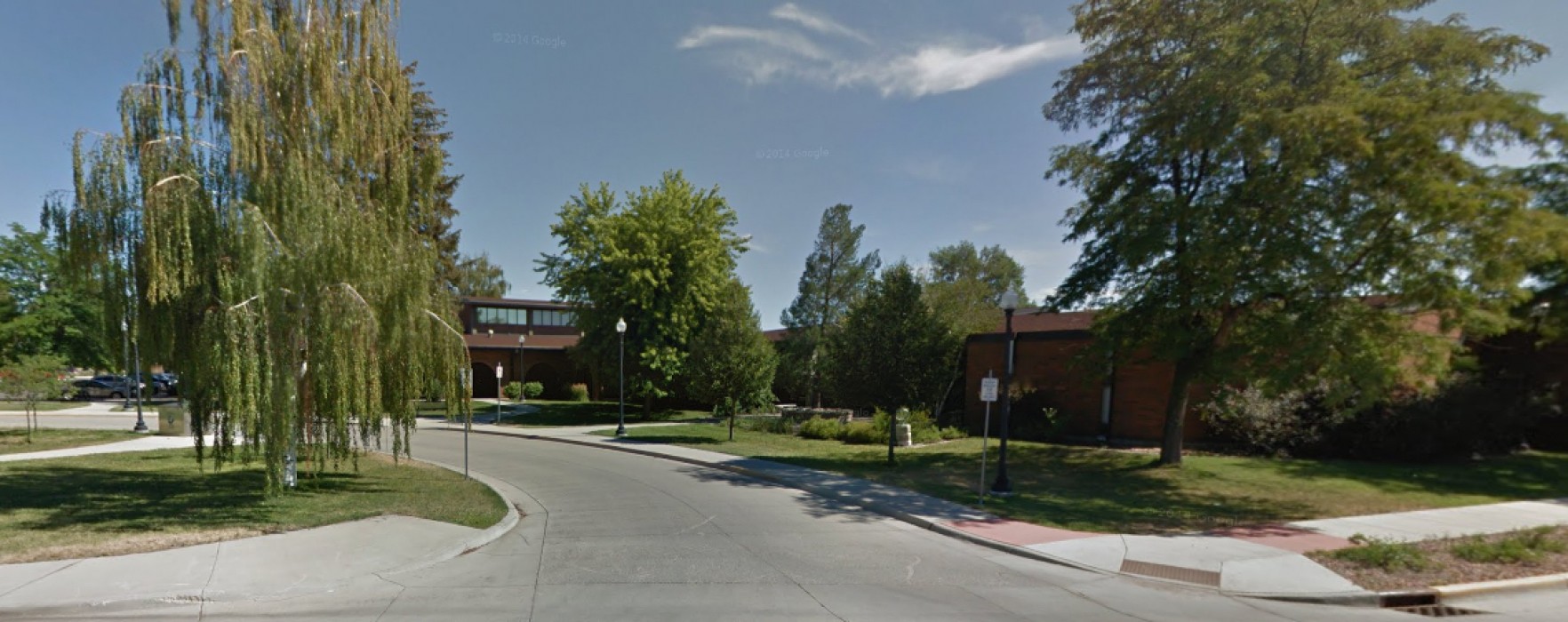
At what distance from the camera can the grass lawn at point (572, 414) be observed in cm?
3161

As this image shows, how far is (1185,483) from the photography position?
15.0 m

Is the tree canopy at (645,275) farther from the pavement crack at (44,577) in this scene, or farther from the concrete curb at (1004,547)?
the pavement crack at (44,577)

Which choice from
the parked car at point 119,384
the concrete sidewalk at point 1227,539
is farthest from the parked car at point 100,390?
the concrete sidewalk at point 1227,539

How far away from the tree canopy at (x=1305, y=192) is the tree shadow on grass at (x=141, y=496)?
15876mm

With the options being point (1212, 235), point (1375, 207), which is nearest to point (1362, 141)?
point (1375, 207)

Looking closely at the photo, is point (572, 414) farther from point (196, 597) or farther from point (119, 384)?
point (119, 384)

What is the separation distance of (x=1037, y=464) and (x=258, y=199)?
16716mm

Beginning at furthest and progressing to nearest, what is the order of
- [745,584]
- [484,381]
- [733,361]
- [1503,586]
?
1. [484,381]
2. [733,361]
3. [1503,586]
4. [745,584]

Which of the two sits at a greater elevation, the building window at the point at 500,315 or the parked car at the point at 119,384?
the building window at the point at 500,315

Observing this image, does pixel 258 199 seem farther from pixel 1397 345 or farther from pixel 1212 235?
pixel 1397 345

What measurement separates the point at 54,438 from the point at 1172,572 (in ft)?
94.9

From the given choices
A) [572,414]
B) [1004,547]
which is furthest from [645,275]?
[1004,547]

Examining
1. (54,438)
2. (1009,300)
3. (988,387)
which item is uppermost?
(1009,300)

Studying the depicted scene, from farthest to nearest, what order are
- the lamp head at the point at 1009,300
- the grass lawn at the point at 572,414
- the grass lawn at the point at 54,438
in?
1. the grass lawn at the point at 572,414
2. the grass lawn at the point at 54,438
3. the lamp head at the point at 1009,300
